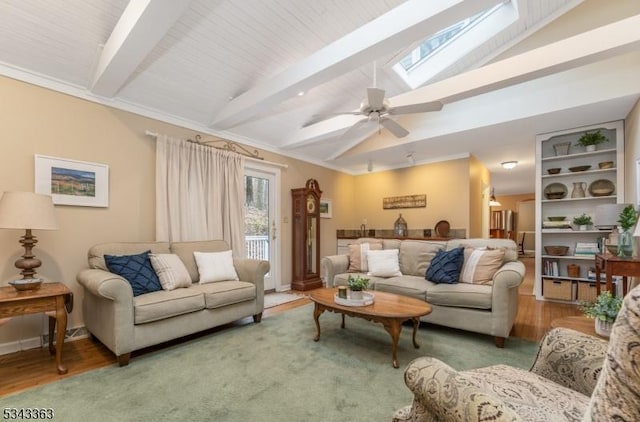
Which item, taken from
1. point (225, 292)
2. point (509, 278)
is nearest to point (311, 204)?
point (225, 292)

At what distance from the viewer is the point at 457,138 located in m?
4.61

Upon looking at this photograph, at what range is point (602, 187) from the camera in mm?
4230

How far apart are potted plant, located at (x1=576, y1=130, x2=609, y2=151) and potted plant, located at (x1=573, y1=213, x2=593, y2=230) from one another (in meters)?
0.98

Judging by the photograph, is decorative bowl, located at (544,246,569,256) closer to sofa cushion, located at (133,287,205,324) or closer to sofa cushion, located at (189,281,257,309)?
sofa cushion, located at (189,281,257,309)

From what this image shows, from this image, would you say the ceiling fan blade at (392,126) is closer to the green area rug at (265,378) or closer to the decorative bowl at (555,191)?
the green area rug at (265,378)

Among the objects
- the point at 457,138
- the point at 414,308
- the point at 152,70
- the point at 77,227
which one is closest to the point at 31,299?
the point at 77,227

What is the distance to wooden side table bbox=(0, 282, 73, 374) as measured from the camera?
210 centimetres

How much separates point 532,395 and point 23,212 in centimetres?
341

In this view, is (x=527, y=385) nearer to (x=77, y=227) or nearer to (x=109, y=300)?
(x=109, y=300)

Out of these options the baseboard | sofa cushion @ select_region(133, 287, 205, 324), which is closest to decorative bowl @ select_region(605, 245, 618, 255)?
sofa cushion @ select_region(133, 287, 205, 324)

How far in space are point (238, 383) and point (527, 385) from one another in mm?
1769

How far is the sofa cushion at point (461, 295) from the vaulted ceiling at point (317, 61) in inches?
82.6

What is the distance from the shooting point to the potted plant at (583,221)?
4277mm

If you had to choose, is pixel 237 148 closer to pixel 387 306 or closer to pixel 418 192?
pixel 387 306
